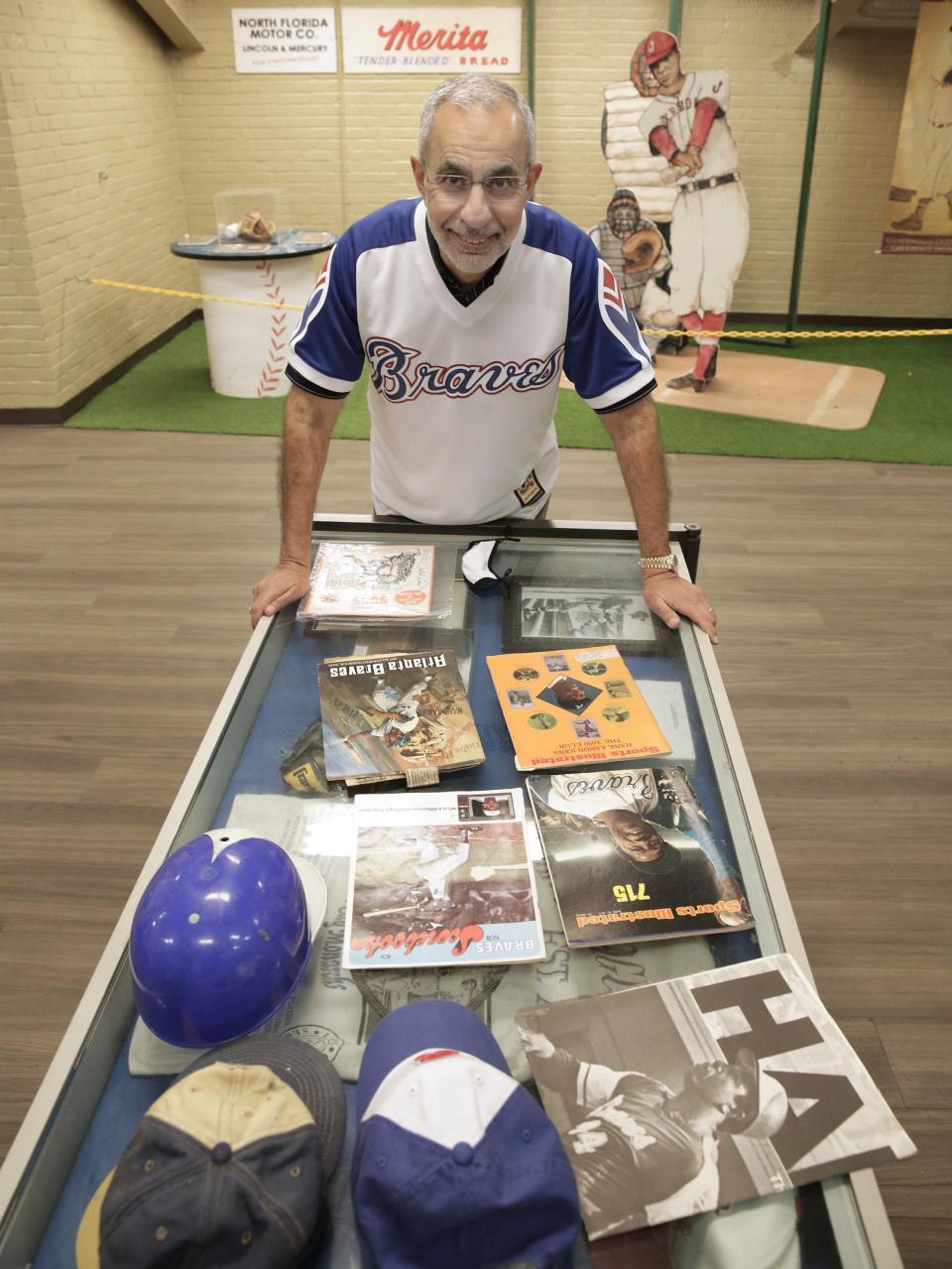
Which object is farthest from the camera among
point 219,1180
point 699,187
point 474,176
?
point 699,187

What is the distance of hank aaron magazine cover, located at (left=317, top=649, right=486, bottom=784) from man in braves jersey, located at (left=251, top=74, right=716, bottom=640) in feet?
0.88

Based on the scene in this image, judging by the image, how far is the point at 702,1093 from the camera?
825mm

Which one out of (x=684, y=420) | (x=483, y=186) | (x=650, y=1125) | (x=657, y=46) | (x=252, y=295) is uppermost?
(x=657, y=46)

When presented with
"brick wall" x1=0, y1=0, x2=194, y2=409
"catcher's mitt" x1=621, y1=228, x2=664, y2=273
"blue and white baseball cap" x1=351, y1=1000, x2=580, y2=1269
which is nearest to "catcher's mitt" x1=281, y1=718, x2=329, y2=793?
"blue and white baseball cap" x1=351, y1=1000, x2=580, y2=1269

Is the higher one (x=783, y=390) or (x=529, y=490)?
(x=529, y=490)

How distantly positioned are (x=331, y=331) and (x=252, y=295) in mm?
3626

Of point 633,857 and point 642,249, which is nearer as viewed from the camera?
point 633,857

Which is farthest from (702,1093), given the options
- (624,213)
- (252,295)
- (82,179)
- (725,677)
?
(82,179)

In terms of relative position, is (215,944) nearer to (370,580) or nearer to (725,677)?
(370,580)

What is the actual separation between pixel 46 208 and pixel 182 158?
89.5 inches

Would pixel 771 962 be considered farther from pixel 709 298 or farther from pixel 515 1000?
pixel 709 298

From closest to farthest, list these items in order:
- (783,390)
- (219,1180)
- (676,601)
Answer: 1. (219,1180)
2. (676,601)
3. (783,390)

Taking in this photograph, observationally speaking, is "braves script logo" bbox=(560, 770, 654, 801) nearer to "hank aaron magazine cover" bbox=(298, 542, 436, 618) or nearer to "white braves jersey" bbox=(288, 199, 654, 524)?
"hank aaron magazine cover" bbox=(298, 542, 436, 618)

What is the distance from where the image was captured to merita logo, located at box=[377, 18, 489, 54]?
6047 millimetres
